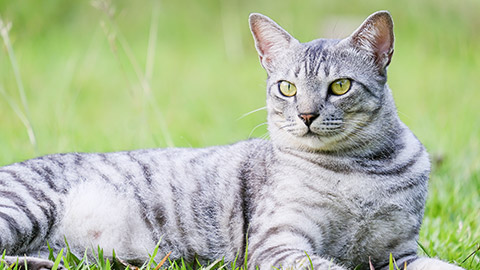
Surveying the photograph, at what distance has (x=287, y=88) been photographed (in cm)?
331

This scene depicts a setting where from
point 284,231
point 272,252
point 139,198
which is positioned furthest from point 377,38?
point 139,198

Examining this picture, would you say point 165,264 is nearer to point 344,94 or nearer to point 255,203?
point 255,203

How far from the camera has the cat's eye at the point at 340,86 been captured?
10.4 ft

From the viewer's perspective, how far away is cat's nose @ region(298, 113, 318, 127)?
3076mm

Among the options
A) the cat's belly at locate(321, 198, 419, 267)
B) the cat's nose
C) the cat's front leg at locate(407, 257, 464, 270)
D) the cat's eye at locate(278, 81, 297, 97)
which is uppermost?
the cat's eye at locate(278, 81, 297, 97)

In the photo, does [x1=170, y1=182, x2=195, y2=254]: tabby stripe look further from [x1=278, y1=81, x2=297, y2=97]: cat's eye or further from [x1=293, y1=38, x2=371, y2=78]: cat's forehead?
[x1=293, y1=38, x2=371, y2=78]: cat's forehead

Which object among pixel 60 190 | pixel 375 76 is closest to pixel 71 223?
pixel 60 190

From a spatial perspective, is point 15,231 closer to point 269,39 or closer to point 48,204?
point 48,204

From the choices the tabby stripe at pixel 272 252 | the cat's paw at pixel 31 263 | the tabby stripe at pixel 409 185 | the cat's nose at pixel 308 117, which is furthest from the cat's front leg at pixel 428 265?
the cat's paw at pixel 31 263

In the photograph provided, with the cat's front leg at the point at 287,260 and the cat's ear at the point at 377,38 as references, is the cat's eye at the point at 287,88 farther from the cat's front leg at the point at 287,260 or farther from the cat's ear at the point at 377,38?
the cat's front leg at the point at 287,260

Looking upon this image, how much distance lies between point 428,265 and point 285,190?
32.1 inches

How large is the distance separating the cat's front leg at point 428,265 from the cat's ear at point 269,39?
4.40 ft

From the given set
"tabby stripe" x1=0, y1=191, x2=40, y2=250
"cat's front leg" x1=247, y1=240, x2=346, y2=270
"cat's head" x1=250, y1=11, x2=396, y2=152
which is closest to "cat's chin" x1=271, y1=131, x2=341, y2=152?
"cat's head" x1=250, y1=11, x2=396, y2=152

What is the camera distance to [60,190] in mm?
3311
